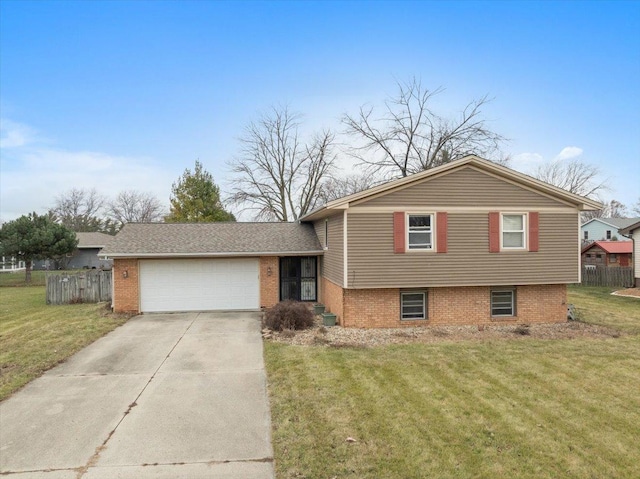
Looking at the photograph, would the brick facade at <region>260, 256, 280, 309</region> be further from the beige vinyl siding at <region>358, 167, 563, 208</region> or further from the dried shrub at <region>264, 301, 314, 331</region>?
the beige vinyl siding at <region>358, 167, 563, 208</region>

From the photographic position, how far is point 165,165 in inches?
1191

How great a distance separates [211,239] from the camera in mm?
16219

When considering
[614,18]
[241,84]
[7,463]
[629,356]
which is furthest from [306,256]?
[614,18]

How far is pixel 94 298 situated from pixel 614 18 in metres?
23.9

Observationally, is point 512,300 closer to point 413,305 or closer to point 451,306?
point 451,306

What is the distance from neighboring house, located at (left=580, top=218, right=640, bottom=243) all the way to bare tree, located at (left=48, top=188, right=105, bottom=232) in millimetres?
63573

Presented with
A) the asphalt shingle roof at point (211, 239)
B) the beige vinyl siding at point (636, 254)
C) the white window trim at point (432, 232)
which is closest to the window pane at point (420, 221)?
the white window trim at point (432, 232)

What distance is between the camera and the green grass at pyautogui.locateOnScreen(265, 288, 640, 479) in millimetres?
4676

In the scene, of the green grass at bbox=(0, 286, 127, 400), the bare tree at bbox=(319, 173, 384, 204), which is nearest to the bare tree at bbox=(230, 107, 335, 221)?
the bare tree at bbox=(319, 173, 384, 204)

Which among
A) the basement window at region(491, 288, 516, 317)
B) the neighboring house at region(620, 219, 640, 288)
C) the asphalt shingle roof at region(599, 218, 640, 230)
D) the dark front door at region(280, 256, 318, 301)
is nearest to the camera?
the basement window at region(491, 288, 516, 317)

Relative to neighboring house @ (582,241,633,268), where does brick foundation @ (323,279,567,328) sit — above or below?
below

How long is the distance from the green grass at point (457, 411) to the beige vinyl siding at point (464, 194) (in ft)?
14.2

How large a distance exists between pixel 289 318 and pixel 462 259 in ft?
18.1

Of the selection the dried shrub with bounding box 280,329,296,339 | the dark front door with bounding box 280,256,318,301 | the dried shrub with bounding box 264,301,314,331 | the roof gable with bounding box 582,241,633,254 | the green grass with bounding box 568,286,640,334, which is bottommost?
the green grass with bounding box 568,286,640,334
